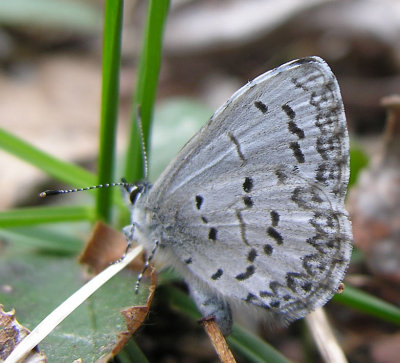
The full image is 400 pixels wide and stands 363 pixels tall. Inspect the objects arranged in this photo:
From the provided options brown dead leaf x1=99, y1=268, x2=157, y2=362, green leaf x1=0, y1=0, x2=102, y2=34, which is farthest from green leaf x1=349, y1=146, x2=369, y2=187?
green leaf x1=0, y1=0, x2=102, y2=34

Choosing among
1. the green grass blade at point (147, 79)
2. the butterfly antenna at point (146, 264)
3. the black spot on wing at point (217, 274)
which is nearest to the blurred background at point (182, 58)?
the green grass blade at point (147, 79)

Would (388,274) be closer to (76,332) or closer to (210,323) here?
(210,323)

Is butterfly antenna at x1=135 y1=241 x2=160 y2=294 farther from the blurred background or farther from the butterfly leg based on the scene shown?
the blurred background

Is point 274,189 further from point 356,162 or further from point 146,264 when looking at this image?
point 356,162

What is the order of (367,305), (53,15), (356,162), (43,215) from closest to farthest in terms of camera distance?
(367,305), (43,215), (356,162), (53,15)

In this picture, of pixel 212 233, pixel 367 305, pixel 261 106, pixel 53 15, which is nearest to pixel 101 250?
pixel 212 233

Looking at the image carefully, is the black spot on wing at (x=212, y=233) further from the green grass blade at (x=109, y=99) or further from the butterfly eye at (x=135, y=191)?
the green grass blade at (x=109, y=99)
